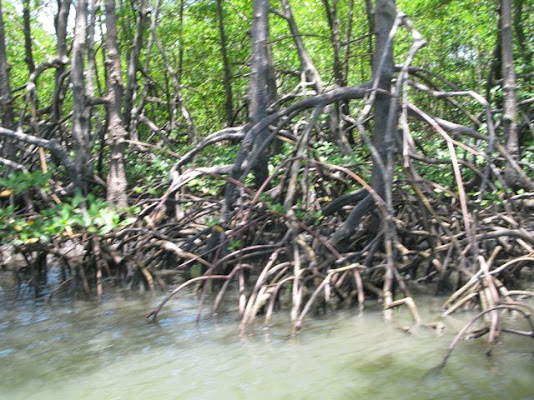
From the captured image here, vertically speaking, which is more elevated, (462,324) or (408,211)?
(408,211)

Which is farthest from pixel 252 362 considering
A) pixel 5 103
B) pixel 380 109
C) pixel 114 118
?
pixel 5 103

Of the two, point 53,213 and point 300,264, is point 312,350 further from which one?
point 53,213

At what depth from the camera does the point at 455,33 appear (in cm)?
1182

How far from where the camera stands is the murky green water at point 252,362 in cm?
342

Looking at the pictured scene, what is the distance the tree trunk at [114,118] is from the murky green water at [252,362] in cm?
189

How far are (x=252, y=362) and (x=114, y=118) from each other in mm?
3495

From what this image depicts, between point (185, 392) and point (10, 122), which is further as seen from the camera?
point (10, 122)

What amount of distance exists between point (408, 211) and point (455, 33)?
7270 millimetres

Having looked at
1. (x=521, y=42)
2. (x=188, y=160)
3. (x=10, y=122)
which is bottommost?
(x=188, y=160)

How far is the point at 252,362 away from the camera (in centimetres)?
388

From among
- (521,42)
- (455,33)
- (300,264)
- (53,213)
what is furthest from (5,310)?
(455,33)

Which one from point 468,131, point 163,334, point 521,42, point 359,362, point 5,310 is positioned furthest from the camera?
point 521,42

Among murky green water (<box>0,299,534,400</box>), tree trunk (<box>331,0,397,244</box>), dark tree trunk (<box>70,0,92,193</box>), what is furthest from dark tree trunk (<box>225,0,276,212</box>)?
dark tree trunk (<box>70,0,92,193</box>)

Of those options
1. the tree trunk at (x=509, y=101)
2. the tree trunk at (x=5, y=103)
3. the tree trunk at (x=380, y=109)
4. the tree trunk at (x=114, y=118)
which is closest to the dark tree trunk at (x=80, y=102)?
the tree trunk at (x=114, y=118)
